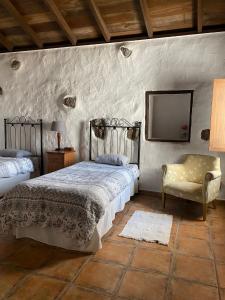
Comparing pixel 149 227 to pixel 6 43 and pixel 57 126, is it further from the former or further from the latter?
pixel 6 43

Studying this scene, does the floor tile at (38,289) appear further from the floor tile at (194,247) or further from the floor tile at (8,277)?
the floor tile at (194,247)

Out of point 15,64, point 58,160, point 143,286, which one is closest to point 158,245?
point 143,286

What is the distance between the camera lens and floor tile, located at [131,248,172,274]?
2.23 metres

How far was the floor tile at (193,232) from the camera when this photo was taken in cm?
285

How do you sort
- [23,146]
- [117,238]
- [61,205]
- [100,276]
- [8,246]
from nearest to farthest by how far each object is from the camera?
[100,276] < [61,205] < [8,246] < [117,238] < [23,146]

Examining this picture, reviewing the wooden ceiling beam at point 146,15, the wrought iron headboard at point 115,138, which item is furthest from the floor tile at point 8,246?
the wooden ceiling beam at point 146,15

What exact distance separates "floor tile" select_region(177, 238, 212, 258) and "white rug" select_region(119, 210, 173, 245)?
161 mm

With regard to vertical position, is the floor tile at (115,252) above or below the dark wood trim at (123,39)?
below

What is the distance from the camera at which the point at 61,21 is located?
400 centimetres

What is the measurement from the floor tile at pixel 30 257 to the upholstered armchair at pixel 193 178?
198 cm

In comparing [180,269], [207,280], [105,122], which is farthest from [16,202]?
[105,122]

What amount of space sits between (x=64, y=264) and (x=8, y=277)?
0.48 m

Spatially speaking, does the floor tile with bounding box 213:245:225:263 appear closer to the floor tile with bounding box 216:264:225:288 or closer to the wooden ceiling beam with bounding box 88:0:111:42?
the floor tile with bounding box 216:264:225:288

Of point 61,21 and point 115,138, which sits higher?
point 61,21
